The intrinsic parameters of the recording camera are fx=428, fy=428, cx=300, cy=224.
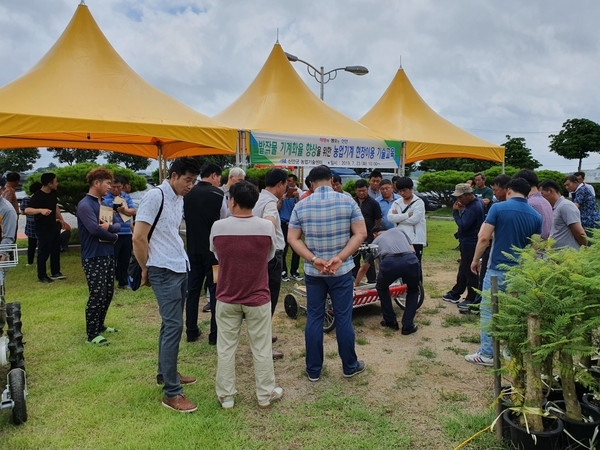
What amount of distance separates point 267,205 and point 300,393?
160 centimetres

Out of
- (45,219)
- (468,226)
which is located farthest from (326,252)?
(45,219)

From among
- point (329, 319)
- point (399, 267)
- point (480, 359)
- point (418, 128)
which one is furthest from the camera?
point (418, 128)

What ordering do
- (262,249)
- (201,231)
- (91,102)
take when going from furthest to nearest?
(91,102) < (201,231) < (262,249)

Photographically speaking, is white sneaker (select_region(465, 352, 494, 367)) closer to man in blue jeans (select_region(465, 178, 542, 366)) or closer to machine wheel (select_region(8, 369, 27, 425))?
man in blue jeans (select_region(465, 178, 542, 366))

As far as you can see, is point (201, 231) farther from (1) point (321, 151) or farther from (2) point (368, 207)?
(1) point (321, 151)

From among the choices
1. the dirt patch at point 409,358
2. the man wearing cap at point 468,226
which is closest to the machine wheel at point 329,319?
the dirt patch at point 409,358

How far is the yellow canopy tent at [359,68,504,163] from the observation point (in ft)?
31.7

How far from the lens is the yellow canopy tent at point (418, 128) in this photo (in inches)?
380

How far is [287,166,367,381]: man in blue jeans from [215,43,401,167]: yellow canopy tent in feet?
12.9

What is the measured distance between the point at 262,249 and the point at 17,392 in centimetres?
185

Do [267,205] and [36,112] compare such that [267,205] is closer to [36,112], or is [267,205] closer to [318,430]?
[318,430]

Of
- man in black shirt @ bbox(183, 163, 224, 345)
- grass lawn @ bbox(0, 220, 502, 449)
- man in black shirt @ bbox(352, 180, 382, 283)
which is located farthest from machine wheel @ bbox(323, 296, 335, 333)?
man in black shirt @ bbox(352, 180, 382, 283)

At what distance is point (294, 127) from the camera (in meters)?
8.02

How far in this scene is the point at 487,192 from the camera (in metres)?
7.87
